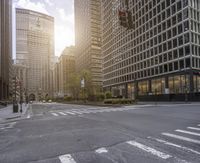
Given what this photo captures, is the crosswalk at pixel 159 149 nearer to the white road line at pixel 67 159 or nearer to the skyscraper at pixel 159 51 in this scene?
the white road line at pixel 67 159

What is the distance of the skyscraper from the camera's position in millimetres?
50594

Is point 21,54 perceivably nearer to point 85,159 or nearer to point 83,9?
point 83,9

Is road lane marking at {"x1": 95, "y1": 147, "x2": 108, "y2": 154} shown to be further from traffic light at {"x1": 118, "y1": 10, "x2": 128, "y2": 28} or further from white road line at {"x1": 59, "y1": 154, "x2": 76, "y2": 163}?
traffic light at {"x1": 118, "y1": 10, "x2": 128, "y2": 28}

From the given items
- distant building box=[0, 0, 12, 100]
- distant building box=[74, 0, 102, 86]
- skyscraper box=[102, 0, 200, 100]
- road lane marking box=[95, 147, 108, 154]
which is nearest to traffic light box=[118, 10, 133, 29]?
skyscraper box=[102, 0, 200, 100]

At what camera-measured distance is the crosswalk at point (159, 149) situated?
552 centimetres

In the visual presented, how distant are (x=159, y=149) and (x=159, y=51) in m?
57.3

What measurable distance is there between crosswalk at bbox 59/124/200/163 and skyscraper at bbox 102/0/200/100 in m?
29.9

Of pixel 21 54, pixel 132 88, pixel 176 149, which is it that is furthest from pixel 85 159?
pixel 21 54

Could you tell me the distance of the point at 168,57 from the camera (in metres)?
56.9

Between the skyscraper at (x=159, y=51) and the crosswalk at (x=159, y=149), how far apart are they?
29.9 m

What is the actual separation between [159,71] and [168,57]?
535 cm

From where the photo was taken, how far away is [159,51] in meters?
60.5

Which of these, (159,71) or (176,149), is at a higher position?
(159,71)

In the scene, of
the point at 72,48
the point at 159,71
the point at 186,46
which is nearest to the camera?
the point at 186,46
